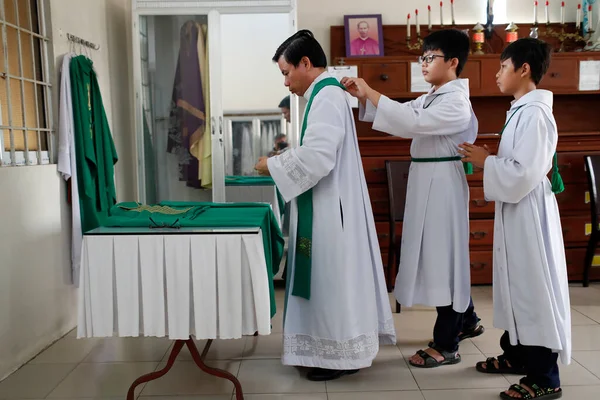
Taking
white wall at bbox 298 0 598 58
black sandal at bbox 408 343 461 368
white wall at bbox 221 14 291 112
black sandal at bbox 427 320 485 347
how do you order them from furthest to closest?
1. white wall at bbox 298 0 598 58
2. white wall at bbox 221 14 291 112
3. black sandal at bbox 427 320 485 347
4. black sandal at bbox 408 343 461 368

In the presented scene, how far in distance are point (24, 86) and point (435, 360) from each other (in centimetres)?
253

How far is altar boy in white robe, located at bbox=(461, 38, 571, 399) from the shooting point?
2340mm

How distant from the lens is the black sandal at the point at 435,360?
2.82 m

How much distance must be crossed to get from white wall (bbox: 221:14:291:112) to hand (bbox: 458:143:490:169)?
1902 mm

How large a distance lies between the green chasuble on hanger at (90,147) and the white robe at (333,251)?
141cm

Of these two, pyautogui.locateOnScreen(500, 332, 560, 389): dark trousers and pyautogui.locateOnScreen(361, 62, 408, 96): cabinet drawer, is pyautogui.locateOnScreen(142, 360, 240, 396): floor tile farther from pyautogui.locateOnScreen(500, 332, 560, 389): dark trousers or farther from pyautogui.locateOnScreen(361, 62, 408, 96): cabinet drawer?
pyautogui.locateOnScreen(361, 62, 408, 96): cabinet drawer

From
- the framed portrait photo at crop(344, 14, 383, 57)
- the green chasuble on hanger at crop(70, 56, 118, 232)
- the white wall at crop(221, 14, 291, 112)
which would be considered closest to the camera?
the green chasuble on hanger at crop(70, 56, 118, 232)

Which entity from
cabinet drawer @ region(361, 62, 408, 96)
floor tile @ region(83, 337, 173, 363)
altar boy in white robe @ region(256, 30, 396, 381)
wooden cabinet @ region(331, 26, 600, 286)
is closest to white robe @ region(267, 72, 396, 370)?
altar boy in white robe @ region(256, 30, 396, 381)

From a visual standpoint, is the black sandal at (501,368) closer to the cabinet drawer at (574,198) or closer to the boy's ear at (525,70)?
the boy's ear at (525,70)

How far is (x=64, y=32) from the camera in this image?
3385 mm

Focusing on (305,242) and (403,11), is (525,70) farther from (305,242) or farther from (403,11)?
(403,11)

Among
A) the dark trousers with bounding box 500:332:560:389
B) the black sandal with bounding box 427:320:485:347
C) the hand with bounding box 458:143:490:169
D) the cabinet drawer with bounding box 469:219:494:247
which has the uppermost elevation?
the hand with bounding box 458:143:490:169

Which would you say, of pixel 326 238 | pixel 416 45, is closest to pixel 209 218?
pixel 326 238

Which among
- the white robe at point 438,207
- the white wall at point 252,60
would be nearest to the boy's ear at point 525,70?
the white robe at point 438,207
